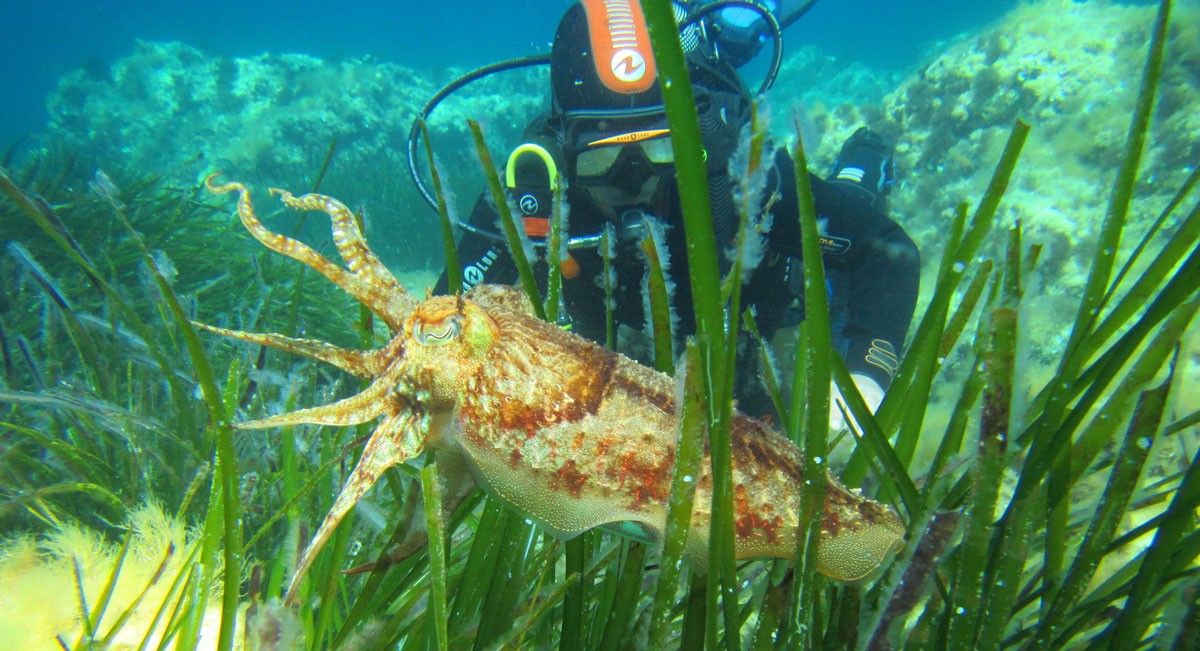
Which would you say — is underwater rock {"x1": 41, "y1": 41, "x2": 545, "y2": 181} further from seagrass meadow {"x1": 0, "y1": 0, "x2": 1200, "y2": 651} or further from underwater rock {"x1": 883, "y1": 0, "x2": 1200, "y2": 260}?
seagrass meadow {"x1": 0, "y1": 0, "x2": 1200, "y2": 651}

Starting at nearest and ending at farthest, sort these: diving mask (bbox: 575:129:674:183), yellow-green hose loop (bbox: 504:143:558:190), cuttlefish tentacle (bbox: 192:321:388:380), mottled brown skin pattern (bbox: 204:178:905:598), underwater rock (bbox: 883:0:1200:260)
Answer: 1. mottled brown skin pattern (bbox: 204:178:905:598)
2. cuttlefish tentacle (bbox: 192:321:388:380)
3. diving mask (bbox: 575:129:674:183)
4. yellow-green hose loop (bbox: 504:143:558:190)
5. underwater rock (bbox: 883:0:1200:260)

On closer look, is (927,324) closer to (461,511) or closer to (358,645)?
(461,511)

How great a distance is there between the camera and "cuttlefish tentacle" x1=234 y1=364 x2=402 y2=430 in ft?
3.87

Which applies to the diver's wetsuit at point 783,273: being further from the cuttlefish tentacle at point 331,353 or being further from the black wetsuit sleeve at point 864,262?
the cuttlefish tentacle at point 331,353

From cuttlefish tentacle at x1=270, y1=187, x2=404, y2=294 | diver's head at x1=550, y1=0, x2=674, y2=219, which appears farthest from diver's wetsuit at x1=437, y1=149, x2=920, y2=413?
cuttlefish tentacle at x1=270, y1=187, x2=404, y2=294

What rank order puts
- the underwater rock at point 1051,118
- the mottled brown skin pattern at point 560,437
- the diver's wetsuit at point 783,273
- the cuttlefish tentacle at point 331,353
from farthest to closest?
the underwater rock at point 1051,118 → the diver's wetsuit at point 783,273 → the cuttlefish tentacle at point 331,353 → the mottled brown skin pattern at point 560,437

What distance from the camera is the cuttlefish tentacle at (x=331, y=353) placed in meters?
1.24

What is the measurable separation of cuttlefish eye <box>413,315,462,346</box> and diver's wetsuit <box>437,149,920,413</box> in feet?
8.91

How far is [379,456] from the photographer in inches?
46.1

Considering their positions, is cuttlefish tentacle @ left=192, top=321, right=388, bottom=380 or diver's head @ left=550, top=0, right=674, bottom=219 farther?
diver's head @ left=550, top=0, right=674, bottom=219

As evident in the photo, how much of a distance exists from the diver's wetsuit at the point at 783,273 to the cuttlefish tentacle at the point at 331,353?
2.69 m

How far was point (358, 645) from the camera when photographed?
56.1 inches

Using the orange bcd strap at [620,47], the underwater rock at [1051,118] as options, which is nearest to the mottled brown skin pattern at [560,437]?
the orange bcd strap at [620,47]

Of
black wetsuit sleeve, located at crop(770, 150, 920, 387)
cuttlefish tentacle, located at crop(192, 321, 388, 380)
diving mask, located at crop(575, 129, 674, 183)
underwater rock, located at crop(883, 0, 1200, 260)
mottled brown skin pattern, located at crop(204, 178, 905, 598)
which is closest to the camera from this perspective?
mottled brown skin pattern, located at crop(204, 178, 905, 598)
